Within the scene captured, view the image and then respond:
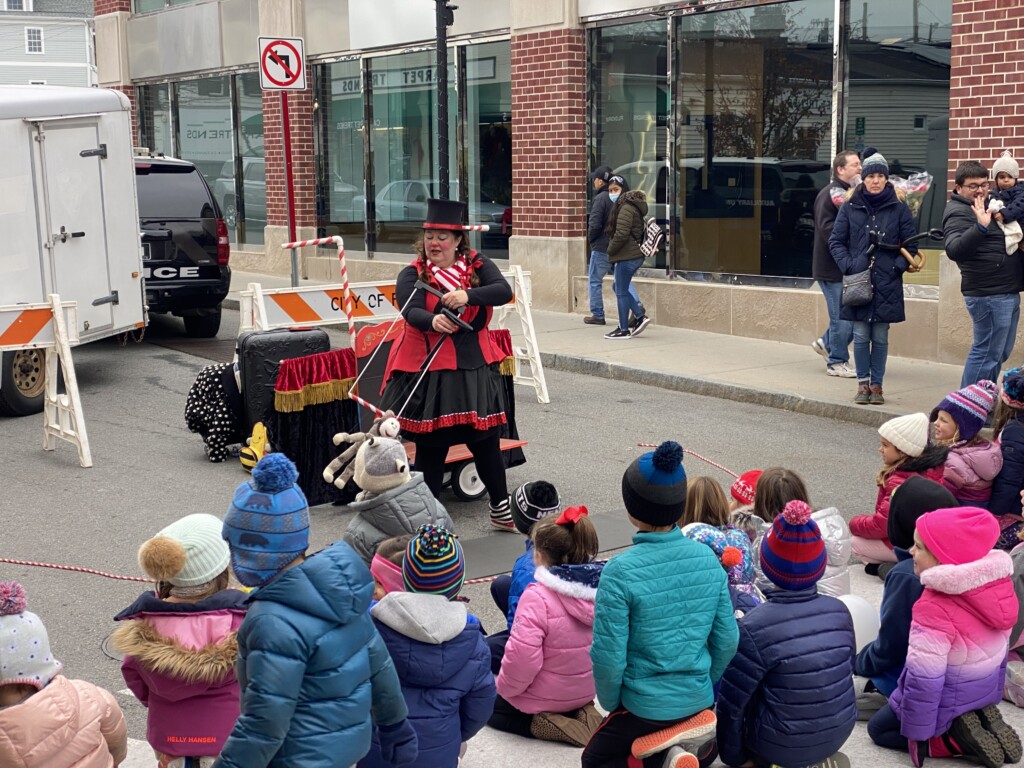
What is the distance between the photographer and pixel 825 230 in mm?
11680

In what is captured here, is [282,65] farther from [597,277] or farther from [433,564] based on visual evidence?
[433,564]

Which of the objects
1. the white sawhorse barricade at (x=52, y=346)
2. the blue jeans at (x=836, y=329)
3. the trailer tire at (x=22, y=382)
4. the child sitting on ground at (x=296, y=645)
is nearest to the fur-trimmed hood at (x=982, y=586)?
the child sitting on ground at (x=296, y=645)

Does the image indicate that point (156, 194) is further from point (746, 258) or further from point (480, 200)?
point (746, 258)

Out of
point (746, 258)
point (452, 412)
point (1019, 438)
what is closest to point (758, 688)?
point (1019, 438)

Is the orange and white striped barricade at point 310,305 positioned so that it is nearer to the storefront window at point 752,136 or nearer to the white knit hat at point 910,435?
the white knit hat at point 910,435

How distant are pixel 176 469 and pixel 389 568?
535 cm

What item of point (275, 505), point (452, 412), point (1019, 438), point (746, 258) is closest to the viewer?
point (275, 505)

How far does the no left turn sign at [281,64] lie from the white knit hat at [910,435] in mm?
8805

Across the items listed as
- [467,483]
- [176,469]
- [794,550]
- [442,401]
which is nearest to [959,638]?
[794,550]

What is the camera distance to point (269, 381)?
29.8ft

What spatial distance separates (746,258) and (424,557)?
1139 centimetres

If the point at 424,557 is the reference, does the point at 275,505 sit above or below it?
above

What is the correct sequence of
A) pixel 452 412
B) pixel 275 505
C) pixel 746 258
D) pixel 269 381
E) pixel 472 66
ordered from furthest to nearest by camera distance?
pixel 472 66 < pixel 746 258 < pixel 269 381 < pixel 452 412 < pixel 275 505

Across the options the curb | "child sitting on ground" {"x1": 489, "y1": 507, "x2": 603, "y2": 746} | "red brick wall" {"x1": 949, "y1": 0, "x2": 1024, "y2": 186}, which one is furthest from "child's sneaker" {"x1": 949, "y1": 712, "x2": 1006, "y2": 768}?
"red brick wall" {"x1": 949, "y1": 0, "x2": 1024, "y2": 186}
